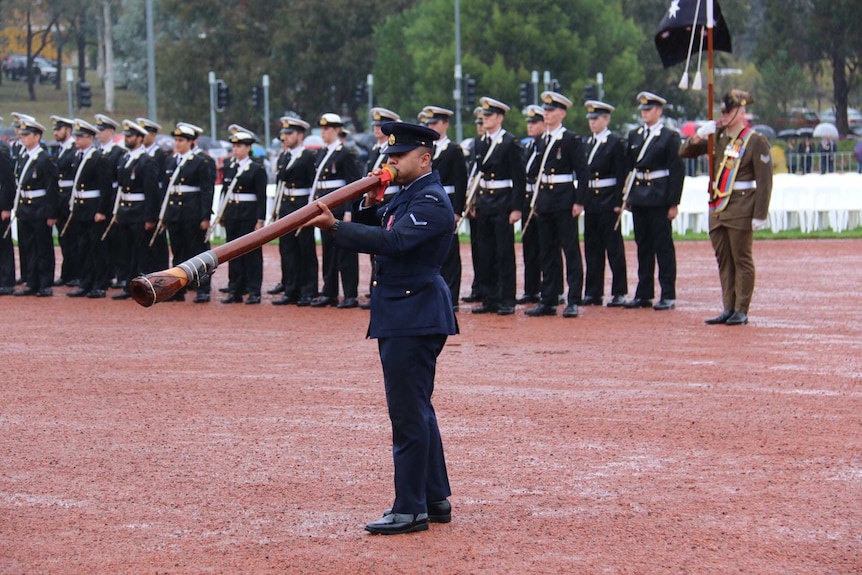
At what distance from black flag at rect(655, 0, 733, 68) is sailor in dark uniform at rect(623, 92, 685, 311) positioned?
0.50 metres

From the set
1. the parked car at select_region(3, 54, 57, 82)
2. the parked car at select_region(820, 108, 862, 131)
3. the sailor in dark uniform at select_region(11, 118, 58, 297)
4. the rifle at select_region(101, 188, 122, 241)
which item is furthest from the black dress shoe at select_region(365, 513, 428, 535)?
the parked car at select_region(3, 54, 57, 82)

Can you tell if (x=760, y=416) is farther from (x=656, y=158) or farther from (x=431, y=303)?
(x=656, y=158)

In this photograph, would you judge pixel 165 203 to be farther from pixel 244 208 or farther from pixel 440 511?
pixel 440 511

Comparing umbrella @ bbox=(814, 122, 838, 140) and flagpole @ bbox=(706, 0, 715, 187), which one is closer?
flagpole @ bbox=(706, 0, 715, 187)

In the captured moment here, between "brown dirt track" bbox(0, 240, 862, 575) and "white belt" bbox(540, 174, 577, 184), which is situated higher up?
"white belt" bbox(540, 174, 577, 184)

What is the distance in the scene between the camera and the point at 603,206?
15.0 metres

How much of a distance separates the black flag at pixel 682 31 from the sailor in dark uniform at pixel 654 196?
1.63 feet

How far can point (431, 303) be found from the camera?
6168mm

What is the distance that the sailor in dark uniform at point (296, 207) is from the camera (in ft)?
51.0

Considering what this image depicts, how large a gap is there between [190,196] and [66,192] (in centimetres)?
202

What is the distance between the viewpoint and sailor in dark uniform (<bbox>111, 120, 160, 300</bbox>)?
1630cm

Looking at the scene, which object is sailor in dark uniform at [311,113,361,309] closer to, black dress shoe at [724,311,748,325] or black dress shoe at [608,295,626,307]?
black dress shoe at [608,295,626,307]

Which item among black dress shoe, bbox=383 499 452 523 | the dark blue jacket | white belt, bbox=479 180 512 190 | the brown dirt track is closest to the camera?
the brown dirt track

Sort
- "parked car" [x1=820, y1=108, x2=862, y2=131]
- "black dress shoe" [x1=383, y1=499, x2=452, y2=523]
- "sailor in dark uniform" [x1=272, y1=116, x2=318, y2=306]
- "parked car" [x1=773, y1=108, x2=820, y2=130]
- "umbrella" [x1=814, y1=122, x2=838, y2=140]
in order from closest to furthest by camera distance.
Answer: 1. "black dress shoe" [x1=383, y1=499, x2=452, y2=523]
2. "sailor in dark uniform" [x1=272, y1=116, x2=318, y2=306]
3. "umbrella" [x1=814, y1=122, x2=838, y2=140]
4. "parked car" [x1=773, y1=108, x2=820, y2=130]
5. "parked car" [x1=820, y1=108, x2=862, y2=131]
